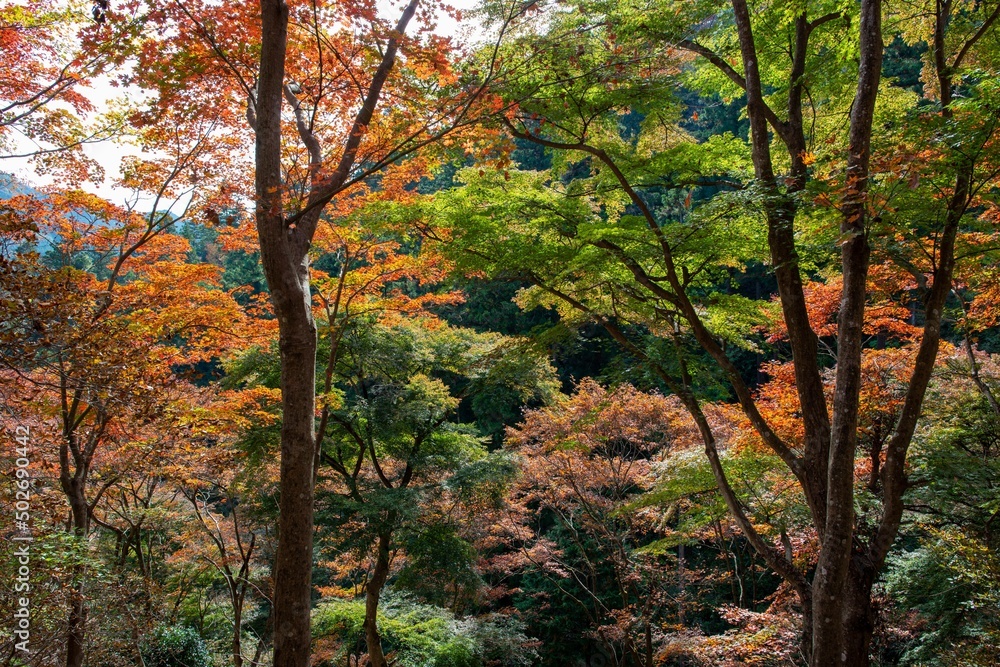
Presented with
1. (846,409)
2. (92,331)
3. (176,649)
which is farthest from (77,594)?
(176,649)

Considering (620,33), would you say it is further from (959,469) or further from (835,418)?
(959,469)

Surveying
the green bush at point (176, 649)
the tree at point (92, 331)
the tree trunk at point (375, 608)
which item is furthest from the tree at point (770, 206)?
the green bush at point (176, 649)

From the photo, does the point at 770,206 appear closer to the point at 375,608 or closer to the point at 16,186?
the point at 16,186

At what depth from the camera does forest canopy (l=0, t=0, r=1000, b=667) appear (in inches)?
143

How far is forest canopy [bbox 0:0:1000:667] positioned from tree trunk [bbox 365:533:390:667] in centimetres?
11

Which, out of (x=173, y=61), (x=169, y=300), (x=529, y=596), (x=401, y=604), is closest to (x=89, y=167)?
(x=169, y=300)

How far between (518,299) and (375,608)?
224 inches

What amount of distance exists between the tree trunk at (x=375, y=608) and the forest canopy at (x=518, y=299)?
109 mm

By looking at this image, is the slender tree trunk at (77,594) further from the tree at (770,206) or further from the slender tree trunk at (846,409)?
the slender tree trunk at (846,409)

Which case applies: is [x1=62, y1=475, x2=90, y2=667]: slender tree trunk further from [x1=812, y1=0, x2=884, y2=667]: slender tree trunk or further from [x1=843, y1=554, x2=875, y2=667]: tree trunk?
[x1=843, y1=554, x2=875, y2=667]: tree trunk

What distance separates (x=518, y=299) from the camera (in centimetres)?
621

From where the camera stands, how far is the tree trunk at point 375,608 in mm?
8945

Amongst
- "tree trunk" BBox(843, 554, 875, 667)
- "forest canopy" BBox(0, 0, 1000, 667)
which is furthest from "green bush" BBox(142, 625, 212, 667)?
"tree trunk" BBox(843, 554, 875, 667)

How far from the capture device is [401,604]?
10242mm
